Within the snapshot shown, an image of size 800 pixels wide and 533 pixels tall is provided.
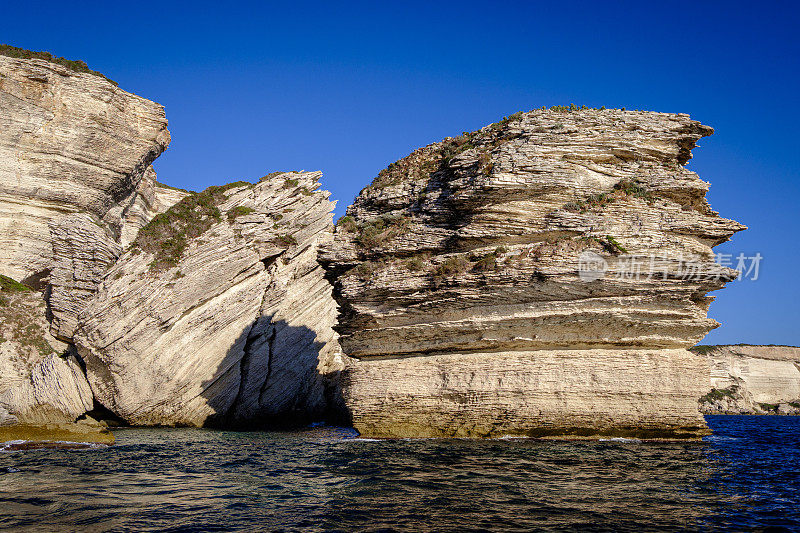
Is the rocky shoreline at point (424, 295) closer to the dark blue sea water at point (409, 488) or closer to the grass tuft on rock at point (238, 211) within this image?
the grass tuft on rock at point (238, 211)

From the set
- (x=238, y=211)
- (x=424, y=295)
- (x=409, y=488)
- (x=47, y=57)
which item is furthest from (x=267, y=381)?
(x=47, y=57)

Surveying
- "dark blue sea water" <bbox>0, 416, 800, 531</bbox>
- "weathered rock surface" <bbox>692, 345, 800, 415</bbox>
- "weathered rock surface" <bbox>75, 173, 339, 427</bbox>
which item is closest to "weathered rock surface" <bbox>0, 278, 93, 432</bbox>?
"weathered rock surface" <bbox>75, 173, 339, 427</bbox>

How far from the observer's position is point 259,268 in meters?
35.6

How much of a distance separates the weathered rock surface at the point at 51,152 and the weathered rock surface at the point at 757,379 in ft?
268

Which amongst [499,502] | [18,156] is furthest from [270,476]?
[18,156]

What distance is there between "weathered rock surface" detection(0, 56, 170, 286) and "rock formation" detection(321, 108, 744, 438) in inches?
968

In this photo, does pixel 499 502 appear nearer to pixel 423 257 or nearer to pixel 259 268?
pixel 423 257

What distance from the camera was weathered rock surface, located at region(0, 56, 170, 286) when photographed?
3578cm

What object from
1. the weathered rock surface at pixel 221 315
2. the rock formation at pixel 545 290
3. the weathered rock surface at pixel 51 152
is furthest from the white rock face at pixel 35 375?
the rock formation at pixel 545 290

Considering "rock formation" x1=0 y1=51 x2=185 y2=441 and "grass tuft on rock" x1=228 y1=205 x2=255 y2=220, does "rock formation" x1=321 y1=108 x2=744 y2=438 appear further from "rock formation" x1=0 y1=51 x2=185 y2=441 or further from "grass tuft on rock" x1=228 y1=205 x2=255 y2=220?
"rock formation" x1=0 y1=51 x2=185 y2=441

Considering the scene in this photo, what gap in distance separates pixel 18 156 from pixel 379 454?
3341 cm

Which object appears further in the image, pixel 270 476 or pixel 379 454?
pixel 379 454

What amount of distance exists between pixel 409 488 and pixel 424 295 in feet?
33.2

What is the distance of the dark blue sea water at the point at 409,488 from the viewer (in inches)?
391
